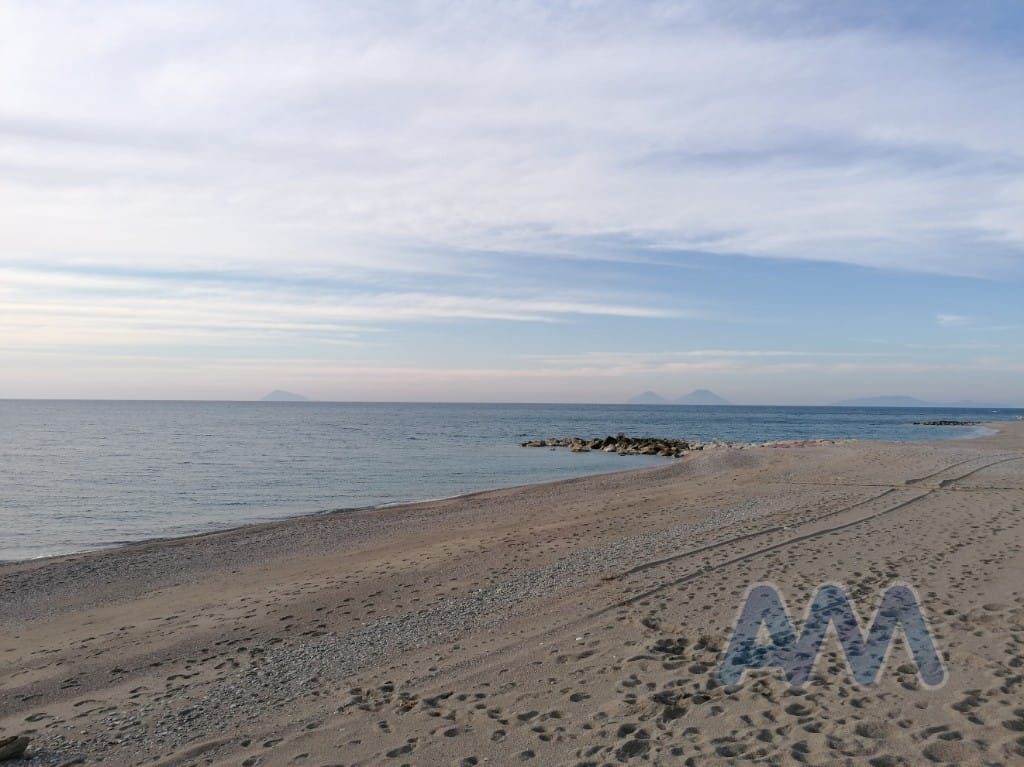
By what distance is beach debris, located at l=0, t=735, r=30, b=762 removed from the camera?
5.75 meters

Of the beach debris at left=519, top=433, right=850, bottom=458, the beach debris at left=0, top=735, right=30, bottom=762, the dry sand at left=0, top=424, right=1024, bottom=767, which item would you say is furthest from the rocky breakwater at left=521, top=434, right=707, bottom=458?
the beach debris at left=0, top=735, right=30, bottom=762

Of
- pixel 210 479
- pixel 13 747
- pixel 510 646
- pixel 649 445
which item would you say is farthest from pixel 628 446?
pixel 13 747

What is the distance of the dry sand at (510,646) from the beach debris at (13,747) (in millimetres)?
146

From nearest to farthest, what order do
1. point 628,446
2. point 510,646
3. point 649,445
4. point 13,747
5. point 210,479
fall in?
1. point 13,747
2. point 510,646
3. point 210,479
4. point 649,445
5. point 628,446

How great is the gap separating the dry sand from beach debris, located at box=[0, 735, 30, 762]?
15 cm

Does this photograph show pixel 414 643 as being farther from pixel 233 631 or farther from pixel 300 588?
pixel 300 588

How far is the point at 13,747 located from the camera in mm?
5840

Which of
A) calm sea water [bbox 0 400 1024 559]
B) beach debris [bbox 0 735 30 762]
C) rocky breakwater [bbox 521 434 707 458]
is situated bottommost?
calm sea water [bbox 0 400 1024 559]

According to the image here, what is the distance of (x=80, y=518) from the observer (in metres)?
20.5

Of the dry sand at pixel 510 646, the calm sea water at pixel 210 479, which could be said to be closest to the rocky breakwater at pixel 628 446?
the calm sea water at pixel 210 479

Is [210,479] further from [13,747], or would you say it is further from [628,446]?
[628,446]

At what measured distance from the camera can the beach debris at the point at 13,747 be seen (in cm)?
575

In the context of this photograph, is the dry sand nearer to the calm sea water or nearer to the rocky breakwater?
the calm sea water

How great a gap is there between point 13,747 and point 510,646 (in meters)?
4.39
